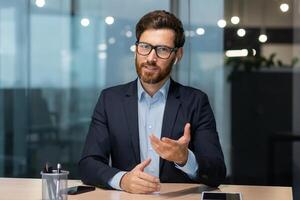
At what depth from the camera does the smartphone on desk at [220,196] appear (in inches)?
73.3

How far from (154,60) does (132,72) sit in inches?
98.9

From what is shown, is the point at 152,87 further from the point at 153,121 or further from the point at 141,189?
the point at 141,189

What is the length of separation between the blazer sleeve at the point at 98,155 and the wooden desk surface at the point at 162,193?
0.06 metres

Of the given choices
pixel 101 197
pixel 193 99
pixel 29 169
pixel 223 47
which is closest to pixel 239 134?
pixel 223 47

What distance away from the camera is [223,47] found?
179 inches

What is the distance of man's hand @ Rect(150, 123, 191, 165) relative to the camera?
1880 mm

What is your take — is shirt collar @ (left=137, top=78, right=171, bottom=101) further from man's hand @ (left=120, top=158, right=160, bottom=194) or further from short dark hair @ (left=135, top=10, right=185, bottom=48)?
man's hand @ (left=120, top=158, right=160, bottom=194)

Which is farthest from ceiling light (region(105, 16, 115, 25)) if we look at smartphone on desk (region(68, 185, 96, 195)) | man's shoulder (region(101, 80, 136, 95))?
smartphone on desk (region(68, 185, 96, 195))

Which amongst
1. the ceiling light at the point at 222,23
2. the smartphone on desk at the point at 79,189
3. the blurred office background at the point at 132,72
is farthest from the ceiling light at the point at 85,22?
the smartphone on desk at the point at 79,189

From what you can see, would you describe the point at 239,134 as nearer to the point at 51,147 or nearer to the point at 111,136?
the point at 51,147

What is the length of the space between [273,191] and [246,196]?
0.17 meters

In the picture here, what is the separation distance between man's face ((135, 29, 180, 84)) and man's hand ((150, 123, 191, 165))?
A: 0.34m

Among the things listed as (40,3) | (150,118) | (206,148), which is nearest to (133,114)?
(150,118)

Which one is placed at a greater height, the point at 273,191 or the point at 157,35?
the point at 157,35
